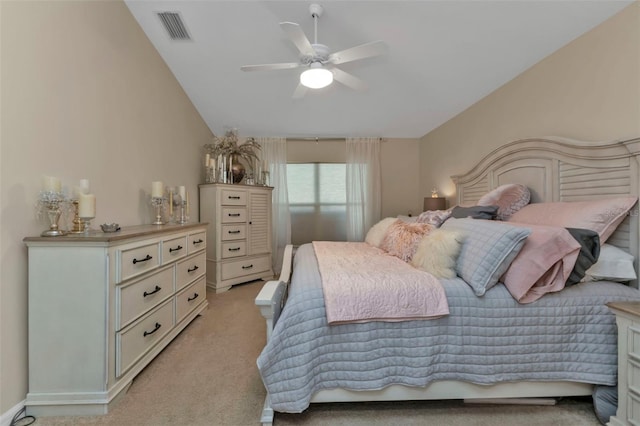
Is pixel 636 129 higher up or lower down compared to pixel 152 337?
higher up

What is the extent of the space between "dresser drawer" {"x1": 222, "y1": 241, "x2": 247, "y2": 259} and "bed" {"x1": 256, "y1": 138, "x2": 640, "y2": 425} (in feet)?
7.45

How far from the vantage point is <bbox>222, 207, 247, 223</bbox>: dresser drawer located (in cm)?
369

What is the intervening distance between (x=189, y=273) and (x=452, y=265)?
83.8 inches

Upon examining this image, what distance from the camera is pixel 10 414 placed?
4.60ft

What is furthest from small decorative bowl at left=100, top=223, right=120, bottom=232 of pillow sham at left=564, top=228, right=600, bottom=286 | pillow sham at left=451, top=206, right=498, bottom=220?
pillow sham at left=564, top=228, right=600, bottom=286

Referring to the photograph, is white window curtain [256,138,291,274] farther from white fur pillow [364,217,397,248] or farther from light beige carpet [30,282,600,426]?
light beige carpet [30,282,600,426]

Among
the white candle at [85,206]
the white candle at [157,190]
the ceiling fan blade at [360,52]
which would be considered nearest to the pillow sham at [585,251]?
the ceiling fan blade at [360,52]

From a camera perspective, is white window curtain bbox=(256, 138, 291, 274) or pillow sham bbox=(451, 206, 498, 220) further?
white window curtain bbox=(256, 138, 291, 274)

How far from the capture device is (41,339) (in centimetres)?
148

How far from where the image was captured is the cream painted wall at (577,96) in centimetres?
171

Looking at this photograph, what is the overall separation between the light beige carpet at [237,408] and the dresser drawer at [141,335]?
0.16 m

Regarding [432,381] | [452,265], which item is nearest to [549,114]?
[452,265]

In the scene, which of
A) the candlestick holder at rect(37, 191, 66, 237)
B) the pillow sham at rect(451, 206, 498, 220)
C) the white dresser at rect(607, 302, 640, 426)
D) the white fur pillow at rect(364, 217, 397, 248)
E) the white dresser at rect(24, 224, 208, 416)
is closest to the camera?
the white dresser at rect(607, 302, 640, 426)

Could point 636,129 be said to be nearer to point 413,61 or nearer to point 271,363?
point 413,61
